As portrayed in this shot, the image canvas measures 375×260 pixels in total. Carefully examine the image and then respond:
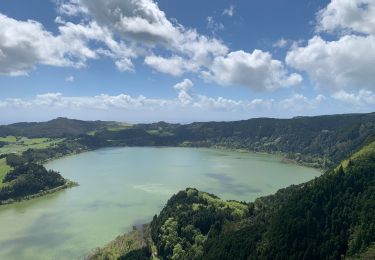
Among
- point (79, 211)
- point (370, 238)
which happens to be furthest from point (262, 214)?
point (79, 211)

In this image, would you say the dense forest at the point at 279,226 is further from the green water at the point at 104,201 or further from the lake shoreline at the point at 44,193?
the lake shoreline at the point at 44,193

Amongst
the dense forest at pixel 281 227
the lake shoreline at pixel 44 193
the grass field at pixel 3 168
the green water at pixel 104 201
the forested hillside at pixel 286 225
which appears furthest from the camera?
the grass field at pixel 3 168

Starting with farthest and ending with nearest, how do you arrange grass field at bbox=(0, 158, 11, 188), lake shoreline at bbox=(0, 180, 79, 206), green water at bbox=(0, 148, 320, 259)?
1. grass field at bbox=(0, 158, 11, 188)
2. lake shoreline at bbox=(0, 180, 79, 206)
3. green water at bbox=(0, 148, 320, 259)

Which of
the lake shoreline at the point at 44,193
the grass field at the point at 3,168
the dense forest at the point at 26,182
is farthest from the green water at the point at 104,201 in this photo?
the grass field at the point at 3,168

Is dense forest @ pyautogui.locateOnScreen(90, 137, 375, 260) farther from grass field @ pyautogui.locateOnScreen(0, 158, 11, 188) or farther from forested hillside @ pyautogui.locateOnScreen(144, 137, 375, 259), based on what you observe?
grass field @ pyautogui.locateOnScreen(0, 158, 11, 188)

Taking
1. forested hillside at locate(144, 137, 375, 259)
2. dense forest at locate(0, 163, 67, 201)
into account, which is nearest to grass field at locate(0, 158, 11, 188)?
dense forest at locate(0, 163, 67, 201)

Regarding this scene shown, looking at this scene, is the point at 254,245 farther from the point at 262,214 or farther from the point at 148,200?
the point at 148,200
